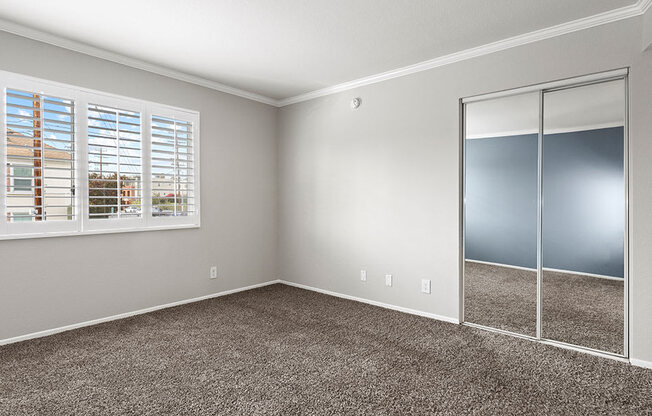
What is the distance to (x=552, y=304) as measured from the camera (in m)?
3.00

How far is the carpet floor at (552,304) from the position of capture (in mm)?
2738

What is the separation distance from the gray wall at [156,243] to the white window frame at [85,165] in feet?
0.21

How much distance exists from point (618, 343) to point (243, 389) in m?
2.68

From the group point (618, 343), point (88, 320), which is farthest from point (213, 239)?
point (618, 343)

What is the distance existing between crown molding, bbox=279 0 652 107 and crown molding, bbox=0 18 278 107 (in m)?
1.08

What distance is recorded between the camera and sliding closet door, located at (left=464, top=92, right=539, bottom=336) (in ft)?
10.1

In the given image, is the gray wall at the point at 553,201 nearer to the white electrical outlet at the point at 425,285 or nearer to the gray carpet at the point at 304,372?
the white electrical outlet at the point at 425,285

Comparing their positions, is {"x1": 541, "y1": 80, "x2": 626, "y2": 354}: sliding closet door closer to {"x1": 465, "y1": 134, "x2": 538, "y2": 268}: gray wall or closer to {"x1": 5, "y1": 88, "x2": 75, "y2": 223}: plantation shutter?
{"x1": 465, "y1": 134, "x2": 538, "y2": 268}: gray wall

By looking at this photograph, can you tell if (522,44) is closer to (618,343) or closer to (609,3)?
(609,3)

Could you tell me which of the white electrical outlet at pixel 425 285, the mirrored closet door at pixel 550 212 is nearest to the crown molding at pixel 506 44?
→ the mirrored closet door at pixel 550 212

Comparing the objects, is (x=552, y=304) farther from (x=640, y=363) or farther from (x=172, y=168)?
(x=172, y=168)

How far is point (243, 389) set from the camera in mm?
2230

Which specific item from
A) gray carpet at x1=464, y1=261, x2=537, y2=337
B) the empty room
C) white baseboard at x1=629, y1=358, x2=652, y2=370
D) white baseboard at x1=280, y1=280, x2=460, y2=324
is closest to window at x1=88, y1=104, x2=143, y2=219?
the empty room

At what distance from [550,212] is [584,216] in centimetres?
23
